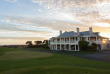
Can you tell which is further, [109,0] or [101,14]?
[101,14]

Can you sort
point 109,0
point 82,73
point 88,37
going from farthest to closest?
1. point 88,37
2. point 109,0
3. point 82,73

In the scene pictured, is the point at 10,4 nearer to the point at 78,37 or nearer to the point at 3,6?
the point at 3,6

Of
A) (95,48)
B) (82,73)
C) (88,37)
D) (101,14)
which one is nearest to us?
(82,73)

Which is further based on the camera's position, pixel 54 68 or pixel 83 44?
pixel 83 44

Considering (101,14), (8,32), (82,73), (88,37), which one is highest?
(101,14)

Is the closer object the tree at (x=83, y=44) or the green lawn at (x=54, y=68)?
the green lawn at (x=54, y=68)

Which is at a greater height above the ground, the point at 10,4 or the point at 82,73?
the point at 10,4

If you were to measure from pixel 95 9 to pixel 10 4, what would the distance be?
19.0 m

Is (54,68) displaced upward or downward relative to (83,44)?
downward

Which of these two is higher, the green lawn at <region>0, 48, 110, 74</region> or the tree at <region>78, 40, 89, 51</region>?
the tree at <region>78, 40, 89, 51</region>

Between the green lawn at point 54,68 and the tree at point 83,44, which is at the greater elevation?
the tree at point 83,44

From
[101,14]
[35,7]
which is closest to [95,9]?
[101,14]

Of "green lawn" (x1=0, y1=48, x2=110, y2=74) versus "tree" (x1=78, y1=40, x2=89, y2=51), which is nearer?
"green lawn" (x1=0, y1=48, x2=110, y2=74)

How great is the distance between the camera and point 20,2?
20.1 meters
